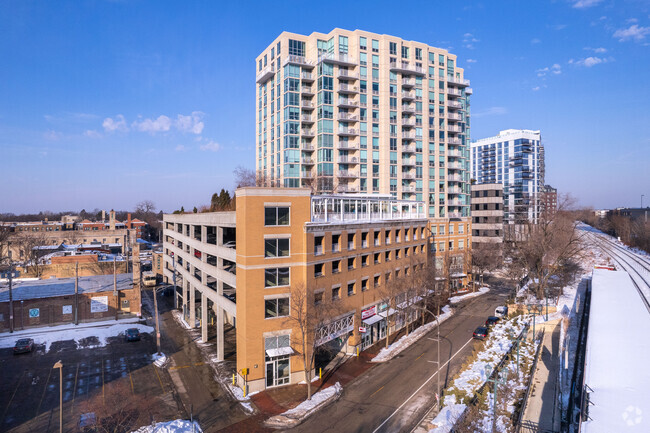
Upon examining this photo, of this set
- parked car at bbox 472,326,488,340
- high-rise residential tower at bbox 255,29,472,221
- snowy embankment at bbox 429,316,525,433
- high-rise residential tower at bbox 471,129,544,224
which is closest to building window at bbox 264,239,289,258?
snowy embankment at bbox 429,316,525,433

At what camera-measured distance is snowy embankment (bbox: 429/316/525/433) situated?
84.5ft

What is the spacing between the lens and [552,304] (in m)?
53.8

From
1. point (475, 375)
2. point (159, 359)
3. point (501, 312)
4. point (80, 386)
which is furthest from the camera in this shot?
point (501, 312)

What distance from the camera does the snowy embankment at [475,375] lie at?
1014 inches

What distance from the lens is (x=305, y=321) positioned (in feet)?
100

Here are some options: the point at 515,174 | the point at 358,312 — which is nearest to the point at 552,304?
the point at 358,312

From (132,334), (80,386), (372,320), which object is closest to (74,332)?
(132,334)

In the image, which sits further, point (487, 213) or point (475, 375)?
point (487, 213)

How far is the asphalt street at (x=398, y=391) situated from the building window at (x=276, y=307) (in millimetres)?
8385

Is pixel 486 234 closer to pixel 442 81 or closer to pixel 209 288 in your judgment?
pixel 442 81

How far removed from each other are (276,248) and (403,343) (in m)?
20.5

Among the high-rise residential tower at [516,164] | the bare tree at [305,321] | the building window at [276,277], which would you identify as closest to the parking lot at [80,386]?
the bare tree at [305,321]

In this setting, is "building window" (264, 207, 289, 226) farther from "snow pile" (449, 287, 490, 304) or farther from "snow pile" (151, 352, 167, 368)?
"snow pile" (449, 287, 490, 304)

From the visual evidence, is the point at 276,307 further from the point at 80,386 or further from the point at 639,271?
the point at 639,271
